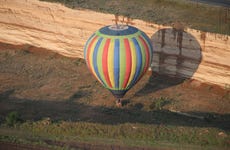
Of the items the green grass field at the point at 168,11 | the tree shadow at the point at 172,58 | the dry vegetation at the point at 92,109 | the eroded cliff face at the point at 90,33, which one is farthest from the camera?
the green grass field at the point at 168,11

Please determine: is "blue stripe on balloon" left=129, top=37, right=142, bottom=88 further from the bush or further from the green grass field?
the bush

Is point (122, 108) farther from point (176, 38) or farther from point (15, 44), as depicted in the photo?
point (15, 44)

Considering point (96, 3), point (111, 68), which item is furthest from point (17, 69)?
point (111, 68)

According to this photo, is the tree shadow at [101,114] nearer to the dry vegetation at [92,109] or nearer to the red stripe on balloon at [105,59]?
the dry vegetation at [92,109]

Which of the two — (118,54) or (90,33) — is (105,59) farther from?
(90,33)

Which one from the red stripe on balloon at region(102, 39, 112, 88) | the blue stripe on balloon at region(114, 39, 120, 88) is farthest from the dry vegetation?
the blue stripe on balloon at region(114, 39, 120, 88)

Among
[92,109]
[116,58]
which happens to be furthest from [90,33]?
[116,58]

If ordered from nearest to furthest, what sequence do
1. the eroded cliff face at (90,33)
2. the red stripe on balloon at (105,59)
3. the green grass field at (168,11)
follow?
the red stripe on balloon at (105,59)
the eroded cliff face at (90,33)
the green grass field at (168,11)

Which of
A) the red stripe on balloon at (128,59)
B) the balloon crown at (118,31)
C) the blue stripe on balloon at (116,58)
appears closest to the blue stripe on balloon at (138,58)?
the red stripe on balloon at (128,59)
